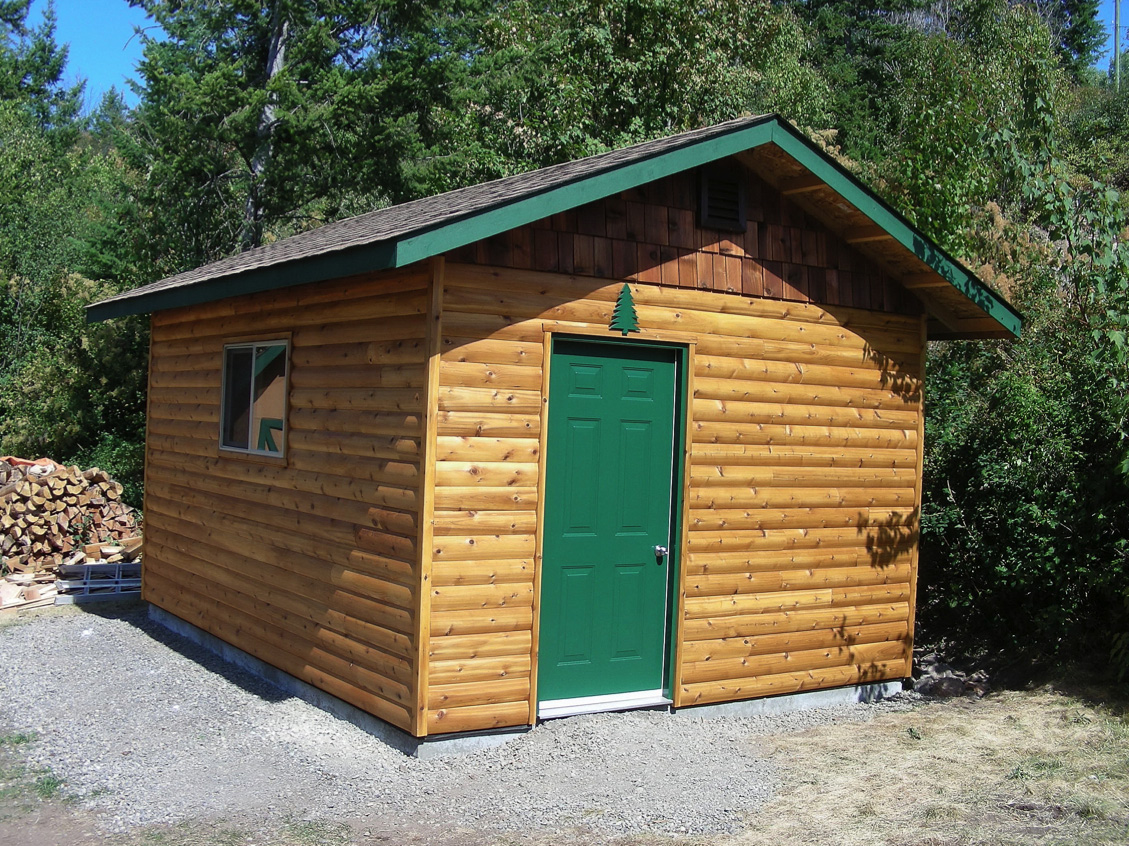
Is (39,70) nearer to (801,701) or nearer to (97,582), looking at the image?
(97,582)

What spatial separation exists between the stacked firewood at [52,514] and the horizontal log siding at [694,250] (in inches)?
343

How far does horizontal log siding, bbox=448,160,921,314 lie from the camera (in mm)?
6312

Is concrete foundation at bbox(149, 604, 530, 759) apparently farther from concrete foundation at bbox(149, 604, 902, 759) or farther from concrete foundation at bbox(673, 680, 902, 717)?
concrete foundation at bbox(673, 680, 902, 717)

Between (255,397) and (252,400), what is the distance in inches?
2.5

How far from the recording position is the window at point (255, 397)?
25.0 feet

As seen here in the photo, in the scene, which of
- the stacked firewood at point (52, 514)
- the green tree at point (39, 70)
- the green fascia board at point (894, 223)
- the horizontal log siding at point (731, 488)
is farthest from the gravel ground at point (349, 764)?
the green tree at point (39, 70)

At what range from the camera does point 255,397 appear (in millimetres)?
8000

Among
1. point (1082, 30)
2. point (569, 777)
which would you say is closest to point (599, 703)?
point (569, 777)

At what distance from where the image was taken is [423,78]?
1908cm

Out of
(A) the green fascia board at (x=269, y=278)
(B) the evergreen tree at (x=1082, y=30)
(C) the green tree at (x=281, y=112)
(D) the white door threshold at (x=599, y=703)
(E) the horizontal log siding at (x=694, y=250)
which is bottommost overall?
(D) the white door threshold at (x=599, y=703)

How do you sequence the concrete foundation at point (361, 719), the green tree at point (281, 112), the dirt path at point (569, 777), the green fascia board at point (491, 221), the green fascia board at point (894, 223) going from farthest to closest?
the green tree at point (281, 112)
the green fascia board at point (894, 223)
the concrete foundation at point (361, 719)
the green fascia board at point (491, 221)
the dirt path at point (569, 777)

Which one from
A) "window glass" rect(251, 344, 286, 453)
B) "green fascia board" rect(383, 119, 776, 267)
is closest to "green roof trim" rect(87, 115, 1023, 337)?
"green fascia board" rect(383, 119, 776, 267)

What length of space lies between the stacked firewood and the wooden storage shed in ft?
17.3

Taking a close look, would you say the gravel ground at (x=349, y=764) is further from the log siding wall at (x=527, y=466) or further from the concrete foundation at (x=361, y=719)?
the log siding wall at (x=527, y=466)
